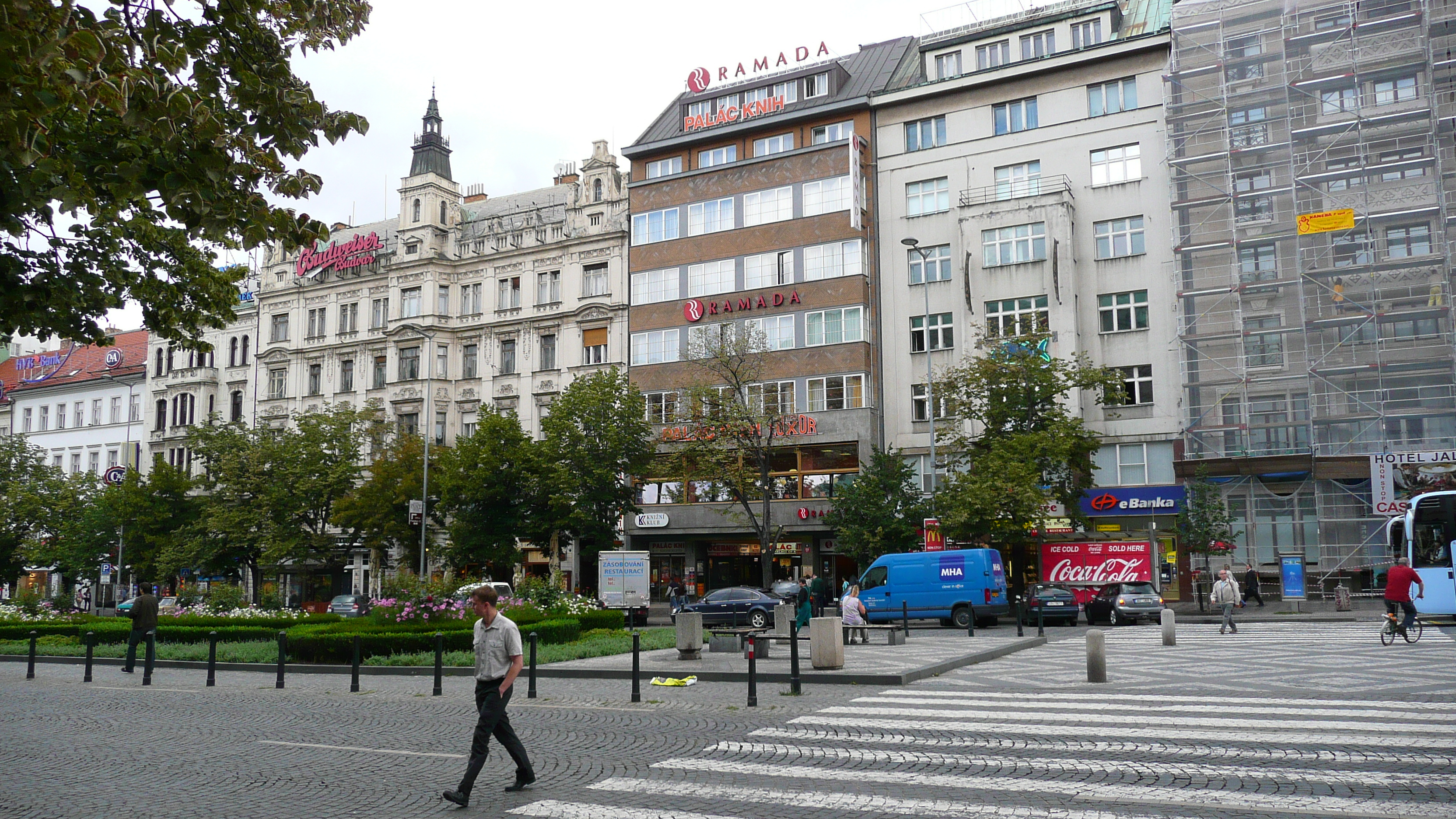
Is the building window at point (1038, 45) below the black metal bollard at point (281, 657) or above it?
above

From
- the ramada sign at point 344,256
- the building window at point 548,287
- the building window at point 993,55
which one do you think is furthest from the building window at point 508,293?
the building window at point 993,55

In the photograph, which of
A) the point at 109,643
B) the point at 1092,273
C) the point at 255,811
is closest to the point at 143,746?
the point at 255,811

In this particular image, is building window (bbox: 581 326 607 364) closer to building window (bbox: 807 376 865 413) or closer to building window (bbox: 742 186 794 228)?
building window (bbox: 742 186 794 228)

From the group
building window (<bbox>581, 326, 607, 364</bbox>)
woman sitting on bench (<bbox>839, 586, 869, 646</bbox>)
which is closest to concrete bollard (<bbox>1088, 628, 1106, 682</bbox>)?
woman sitting on bench (<bbox>839, 586, 869, 646</bbox>)

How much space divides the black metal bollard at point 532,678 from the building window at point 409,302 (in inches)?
1829

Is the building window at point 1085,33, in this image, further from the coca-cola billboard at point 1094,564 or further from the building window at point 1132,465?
the coca-cola billboard at point 1094,564

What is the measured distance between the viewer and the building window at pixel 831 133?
4878cm

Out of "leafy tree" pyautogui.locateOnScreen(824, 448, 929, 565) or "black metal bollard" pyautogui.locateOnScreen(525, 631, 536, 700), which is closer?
"black metal bollard" pyautogui.locateOnScreen(525, 631, 536, 700)

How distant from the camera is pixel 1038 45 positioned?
46.2 m

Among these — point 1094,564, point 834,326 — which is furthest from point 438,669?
point 834,326

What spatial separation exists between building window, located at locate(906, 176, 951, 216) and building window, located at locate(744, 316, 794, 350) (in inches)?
283

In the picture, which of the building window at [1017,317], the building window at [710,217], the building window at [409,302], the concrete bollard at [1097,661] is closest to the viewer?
the concrete bollard at [1097,661]

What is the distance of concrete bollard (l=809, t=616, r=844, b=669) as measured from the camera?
17172 mm

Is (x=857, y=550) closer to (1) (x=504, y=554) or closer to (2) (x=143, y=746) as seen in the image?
(1) (x=504, y=554)
